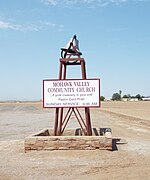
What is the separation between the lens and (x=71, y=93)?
13.1 m

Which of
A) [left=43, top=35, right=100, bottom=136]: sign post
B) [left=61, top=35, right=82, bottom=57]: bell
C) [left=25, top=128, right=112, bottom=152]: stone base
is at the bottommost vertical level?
[left=25, top=128, right=112, bottom=152]: stone base

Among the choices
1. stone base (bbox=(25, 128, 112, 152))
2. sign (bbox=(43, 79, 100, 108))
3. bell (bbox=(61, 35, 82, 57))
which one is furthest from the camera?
bell (bbox=(61, 35, 82, 57))

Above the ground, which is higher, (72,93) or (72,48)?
(72,48)

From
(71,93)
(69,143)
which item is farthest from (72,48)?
(69,143)

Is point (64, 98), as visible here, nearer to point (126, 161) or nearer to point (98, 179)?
point (126, 161)

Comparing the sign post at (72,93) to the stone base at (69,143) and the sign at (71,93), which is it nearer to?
the sign at (71,93)

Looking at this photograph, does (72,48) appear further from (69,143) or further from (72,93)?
(69,143)

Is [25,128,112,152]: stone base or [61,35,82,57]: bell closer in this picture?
[25,128,112,152]: stone base

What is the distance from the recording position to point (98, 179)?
7992 mm


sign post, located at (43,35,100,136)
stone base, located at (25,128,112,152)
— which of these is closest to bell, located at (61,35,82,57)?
sign post, located at (43,35,100,136)

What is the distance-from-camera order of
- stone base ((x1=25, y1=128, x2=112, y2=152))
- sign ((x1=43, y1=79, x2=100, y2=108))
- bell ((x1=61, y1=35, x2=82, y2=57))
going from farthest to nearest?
1. bell ((x1=61, y1=35, x2=82, y2=57))
2. sign ((x1=43, y1=79, x2=100, y2=108))
3. stone base ((x1=25, y1=128, x2=112, y2=152))

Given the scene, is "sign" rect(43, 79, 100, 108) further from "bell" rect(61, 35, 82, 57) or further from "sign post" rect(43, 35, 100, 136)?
"bell" rect(61, 35, 82, 57)

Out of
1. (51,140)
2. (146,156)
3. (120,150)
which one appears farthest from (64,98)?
(146,156)

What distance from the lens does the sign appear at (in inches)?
509
